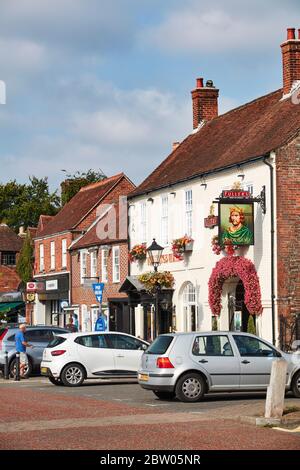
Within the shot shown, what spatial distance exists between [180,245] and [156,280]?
5.74 ft

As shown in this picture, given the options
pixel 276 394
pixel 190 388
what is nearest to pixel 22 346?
pixel 190 388

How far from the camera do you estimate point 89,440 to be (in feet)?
47.6

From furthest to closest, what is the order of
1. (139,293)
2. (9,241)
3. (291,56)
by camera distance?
1. (9,241)
2. (139,293)
3. (291,56)

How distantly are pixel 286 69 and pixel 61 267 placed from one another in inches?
921

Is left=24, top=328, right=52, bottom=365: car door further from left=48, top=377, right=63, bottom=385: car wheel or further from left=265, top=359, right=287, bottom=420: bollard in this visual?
left=265, top=359, right=287, bottom=420: bollard

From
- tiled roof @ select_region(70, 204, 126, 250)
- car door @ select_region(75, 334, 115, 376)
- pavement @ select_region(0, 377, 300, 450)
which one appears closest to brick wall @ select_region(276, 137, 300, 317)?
car door @ select_region(75, 334, 115, 376)

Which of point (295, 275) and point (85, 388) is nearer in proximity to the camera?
point (85, 388)

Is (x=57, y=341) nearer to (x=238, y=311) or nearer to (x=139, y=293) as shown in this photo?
(x=238, y=311)

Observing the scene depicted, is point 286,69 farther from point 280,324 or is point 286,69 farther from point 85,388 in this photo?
point 85,388

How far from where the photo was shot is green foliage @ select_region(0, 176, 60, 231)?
91.6m

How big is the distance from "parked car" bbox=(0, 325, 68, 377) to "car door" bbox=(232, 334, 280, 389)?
10858 millimetres

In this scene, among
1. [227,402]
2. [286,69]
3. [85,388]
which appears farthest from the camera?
[286,69]

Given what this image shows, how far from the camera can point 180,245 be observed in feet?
122
